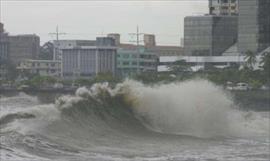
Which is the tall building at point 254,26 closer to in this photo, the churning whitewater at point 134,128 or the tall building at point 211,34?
the tall building at point 211,34

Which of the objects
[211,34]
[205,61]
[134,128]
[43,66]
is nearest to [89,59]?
[43,66]

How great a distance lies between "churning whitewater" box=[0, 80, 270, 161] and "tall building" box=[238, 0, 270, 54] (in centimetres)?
9764

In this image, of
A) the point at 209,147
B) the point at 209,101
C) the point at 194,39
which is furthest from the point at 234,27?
the point at 209,147

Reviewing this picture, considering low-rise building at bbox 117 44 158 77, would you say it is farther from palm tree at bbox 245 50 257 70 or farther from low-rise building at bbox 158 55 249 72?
palm tree at bbox 245 50 257 70

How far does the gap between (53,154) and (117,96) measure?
46.0ft

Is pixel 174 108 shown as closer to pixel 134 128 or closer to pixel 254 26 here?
pixel 134 128

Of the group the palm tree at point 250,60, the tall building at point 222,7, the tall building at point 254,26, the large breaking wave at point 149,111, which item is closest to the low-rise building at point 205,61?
the tall building at point 254,26

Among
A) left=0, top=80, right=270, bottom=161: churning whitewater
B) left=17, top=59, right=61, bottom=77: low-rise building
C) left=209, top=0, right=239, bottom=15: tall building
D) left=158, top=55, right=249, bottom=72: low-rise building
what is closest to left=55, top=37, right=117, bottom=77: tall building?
left=17, top=59, right=61, bottom=77: low-rise building

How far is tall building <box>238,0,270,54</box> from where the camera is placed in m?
140

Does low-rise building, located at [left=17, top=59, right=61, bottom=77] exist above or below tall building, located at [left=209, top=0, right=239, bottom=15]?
below

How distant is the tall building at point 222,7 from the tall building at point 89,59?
2417cm

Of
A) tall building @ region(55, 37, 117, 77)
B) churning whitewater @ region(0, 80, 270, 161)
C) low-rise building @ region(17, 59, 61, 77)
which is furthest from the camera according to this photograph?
low-rise building @ region(17, 59, 61, 77)

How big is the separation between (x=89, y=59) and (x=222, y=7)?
33434 millimetres

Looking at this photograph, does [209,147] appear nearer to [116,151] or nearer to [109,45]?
[116,151]
